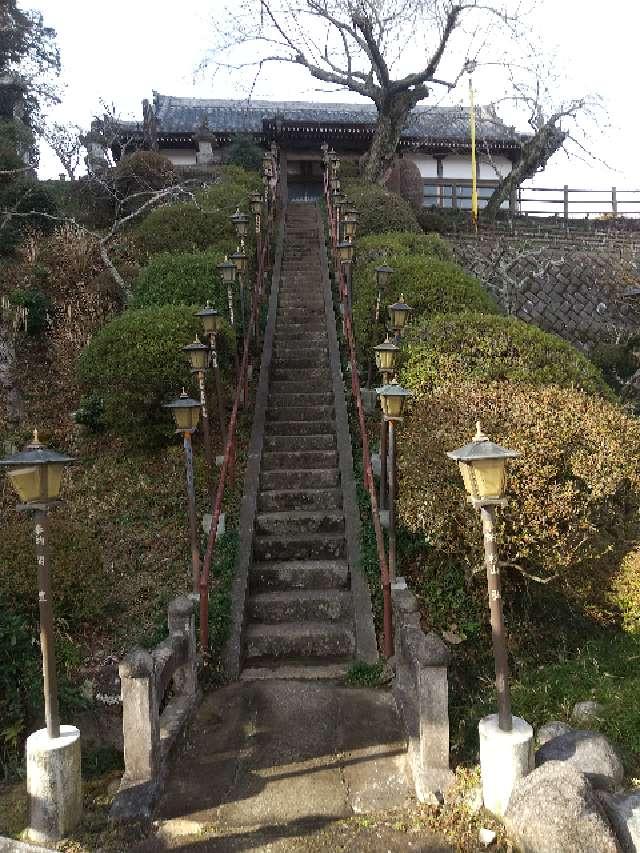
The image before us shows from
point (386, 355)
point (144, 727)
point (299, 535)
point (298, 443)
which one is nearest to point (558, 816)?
point (144, 727)

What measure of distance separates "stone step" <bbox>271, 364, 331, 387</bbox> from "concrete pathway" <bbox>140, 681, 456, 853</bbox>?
19.1 feet

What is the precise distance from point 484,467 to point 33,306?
412 inches

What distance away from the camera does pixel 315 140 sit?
942 inches

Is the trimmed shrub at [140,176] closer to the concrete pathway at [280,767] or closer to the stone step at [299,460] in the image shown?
the stone step at [299,460]

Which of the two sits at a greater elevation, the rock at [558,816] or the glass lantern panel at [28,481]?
the glass lantern panel at [28,481]

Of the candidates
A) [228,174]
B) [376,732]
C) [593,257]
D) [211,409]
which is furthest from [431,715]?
[228,174]

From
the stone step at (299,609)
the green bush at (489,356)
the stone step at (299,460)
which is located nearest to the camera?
the stone step at (299,609)

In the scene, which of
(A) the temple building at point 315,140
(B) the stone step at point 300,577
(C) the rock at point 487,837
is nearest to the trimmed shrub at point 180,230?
(A) the temple building at point 315,140

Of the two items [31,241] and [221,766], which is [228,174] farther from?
[221,766]

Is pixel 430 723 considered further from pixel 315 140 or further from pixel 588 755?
pixel 315 140

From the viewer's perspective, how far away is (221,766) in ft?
15.3

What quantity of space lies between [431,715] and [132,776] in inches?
79.4

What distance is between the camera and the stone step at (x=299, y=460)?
873 centimetres

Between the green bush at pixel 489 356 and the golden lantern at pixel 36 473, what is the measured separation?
183 inches
